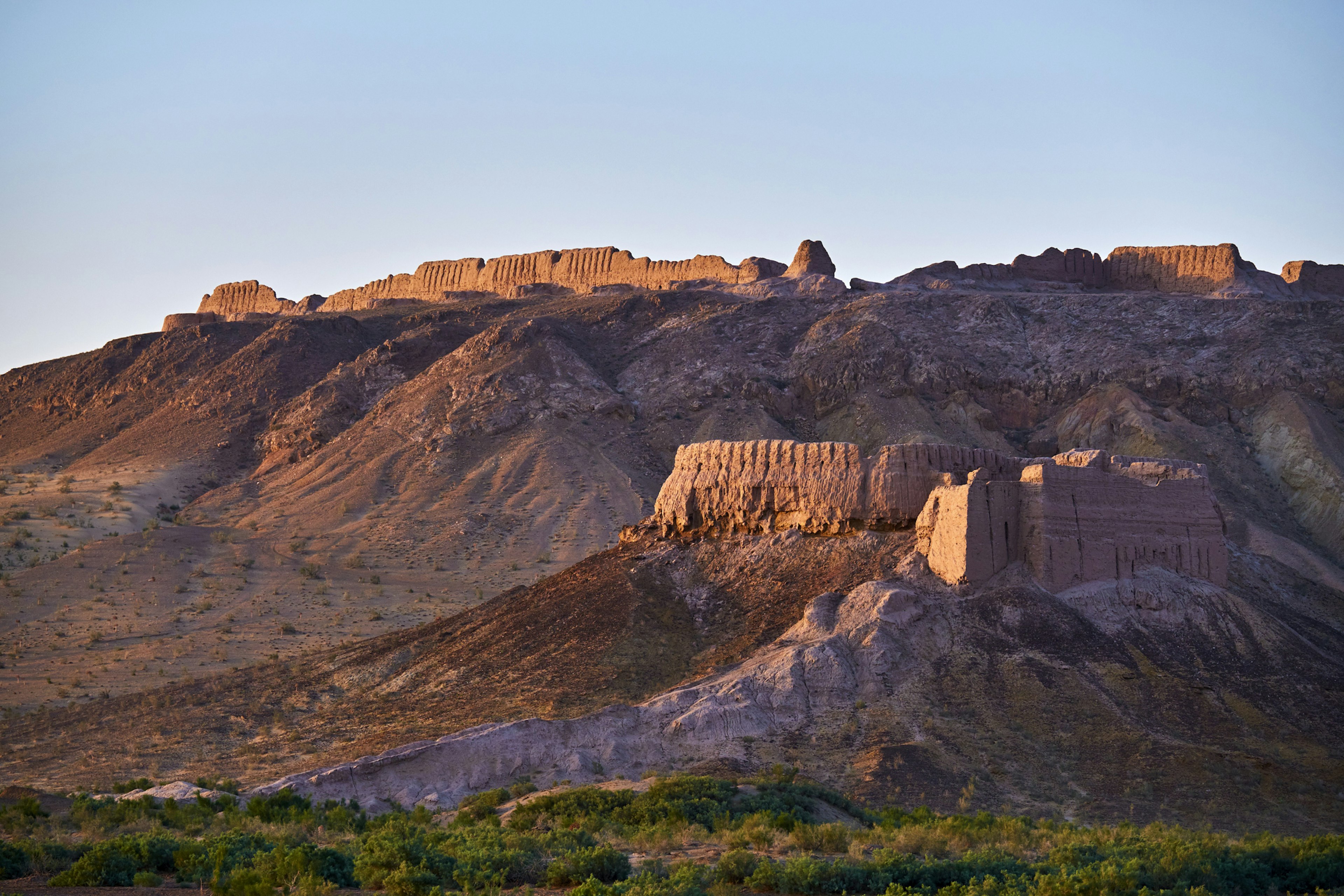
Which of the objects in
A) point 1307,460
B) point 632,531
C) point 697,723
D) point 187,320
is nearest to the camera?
point 697,723

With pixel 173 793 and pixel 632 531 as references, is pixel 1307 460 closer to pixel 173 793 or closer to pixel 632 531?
pixel 632 531

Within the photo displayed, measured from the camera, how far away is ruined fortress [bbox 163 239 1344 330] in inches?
2899

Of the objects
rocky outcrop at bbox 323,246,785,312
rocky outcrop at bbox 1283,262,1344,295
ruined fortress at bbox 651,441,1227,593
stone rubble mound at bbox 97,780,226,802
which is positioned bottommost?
stone rubble mound at bbox 97,780,226,802

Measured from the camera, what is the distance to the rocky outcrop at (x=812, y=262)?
7944 cm

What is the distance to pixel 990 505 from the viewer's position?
26.1m

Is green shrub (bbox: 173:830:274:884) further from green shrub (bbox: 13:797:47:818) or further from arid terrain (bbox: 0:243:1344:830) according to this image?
arid terrain (bbox: 0:243:1344:830)

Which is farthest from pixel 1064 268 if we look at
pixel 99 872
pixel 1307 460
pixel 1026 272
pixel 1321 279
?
pixel 99 872

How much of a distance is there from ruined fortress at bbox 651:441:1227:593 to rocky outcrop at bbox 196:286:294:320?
242ft

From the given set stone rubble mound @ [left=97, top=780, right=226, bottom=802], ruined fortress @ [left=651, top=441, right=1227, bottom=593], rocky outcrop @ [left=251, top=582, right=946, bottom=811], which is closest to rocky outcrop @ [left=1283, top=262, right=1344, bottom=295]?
ruined fortress @ [left=651, top=441, right=1227, bottom=593]

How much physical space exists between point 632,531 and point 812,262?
48.7 metres

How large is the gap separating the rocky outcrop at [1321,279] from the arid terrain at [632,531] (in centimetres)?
31

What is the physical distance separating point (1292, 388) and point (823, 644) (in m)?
41.6

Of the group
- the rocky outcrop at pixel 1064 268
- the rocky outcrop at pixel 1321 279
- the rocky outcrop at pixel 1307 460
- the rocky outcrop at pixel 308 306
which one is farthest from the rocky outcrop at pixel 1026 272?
the rocky outcrop at pixel 308 306

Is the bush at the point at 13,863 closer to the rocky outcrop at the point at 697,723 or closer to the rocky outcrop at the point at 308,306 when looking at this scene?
the rocky outcrop at the point at 697,723
